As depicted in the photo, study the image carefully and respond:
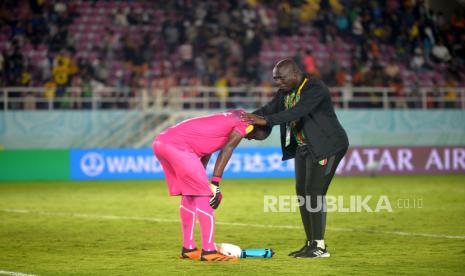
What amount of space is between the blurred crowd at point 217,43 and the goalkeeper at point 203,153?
16196mm

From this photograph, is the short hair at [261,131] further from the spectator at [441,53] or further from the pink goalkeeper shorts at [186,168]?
the spectator at [441,53]

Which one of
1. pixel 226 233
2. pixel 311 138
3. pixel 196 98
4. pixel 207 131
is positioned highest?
pixel 207 131

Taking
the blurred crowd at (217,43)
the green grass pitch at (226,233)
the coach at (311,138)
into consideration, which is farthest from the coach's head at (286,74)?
the blurred crowd at (217,43)

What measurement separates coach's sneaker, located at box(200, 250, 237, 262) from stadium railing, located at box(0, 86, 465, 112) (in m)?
14.7

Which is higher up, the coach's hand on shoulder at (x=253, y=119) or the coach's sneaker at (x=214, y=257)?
the coach's hand on shoulder at (x=253, y=119)

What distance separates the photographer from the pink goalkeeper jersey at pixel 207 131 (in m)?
9.03

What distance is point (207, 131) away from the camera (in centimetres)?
908

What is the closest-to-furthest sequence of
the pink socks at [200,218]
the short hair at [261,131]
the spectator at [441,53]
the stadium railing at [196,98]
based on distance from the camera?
1. the pink socks at [200,218]
2. the short hair at [261,131]
3. the stadium railing at [196,98]
4. the spectator at [441,53]

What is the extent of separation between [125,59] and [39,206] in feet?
36.5

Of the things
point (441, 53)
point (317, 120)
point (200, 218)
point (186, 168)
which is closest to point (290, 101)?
point (317, 120)

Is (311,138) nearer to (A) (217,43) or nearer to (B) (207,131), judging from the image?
(B) (207,131)

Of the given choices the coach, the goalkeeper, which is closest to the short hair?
the goalkeeper

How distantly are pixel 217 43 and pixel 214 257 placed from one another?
63.2ft

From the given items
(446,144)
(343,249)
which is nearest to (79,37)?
(446,144)
